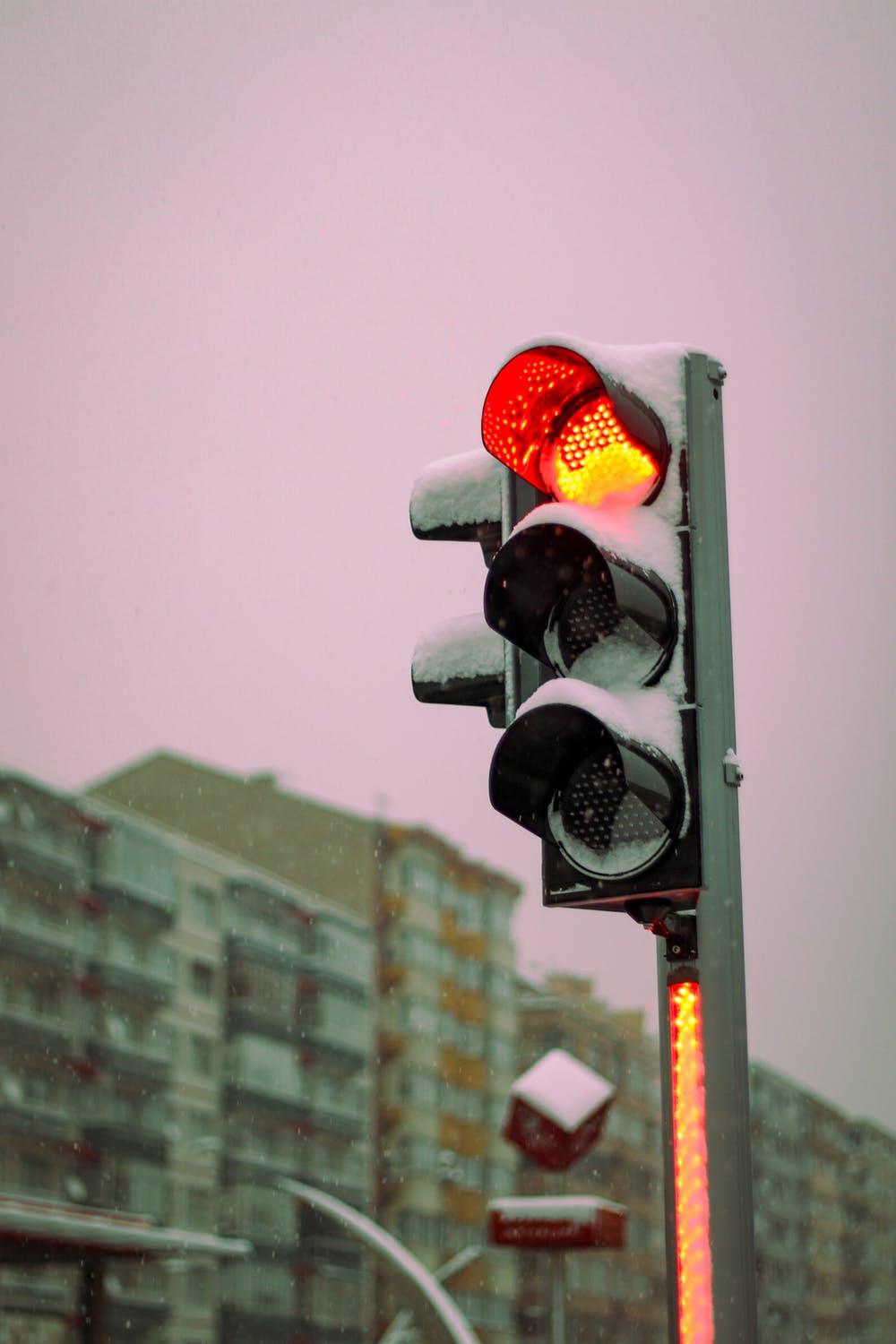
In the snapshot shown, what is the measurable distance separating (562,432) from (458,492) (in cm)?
30

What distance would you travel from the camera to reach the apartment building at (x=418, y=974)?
262 feet

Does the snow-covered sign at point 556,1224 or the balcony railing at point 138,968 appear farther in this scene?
the balcony railing at point 138,968

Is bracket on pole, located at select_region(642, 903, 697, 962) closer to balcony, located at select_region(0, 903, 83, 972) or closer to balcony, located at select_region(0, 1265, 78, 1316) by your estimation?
balcony, located at select_region(0, 1265, 78, 1316)

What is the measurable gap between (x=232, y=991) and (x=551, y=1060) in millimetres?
64392

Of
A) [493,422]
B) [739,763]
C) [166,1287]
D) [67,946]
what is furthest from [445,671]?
[166,1287]

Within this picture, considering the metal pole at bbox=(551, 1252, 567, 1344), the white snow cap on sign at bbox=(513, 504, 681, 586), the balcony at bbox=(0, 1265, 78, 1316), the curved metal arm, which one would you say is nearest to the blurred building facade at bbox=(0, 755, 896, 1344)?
the balcony at bbox=(0, 1265, 78, 1316)

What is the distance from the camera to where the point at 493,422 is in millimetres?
2656

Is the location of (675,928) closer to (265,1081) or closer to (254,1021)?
(254,1021)

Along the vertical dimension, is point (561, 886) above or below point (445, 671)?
below

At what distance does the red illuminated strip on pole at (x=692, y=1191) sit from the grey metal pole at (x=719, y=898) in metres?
0.01

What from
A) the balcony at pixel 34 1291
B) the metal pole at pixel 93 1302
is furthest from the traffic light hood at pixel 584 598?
the balcony at pixel 34 1291

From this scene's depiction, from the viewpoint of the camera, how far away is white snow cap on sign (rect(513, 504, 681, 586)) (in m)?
2.43

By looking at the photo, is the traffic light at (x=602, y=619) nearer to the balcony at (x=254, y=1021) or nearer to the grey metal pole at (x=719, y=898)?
the grey metal pole at (x=719, y=898)

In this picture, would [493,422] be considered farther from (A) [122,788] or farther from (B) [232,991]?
(A) [122,788]
